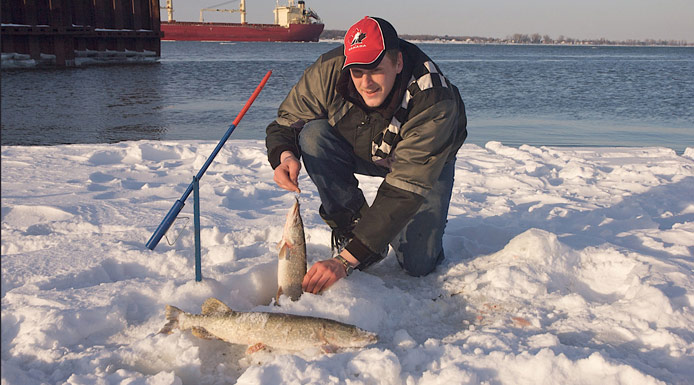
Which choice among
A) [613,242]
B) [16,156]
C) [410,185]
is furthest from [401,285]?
[16,156]

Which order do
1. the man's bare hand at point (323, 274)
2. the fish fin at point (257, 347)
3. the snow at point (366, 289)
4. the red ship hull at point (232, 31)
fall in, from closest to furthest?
the snow at point (366, 289) < the fish fin at point (257, 347) < the man's bare hand at point (323, 274) < the red ship hull at point (232, 31)

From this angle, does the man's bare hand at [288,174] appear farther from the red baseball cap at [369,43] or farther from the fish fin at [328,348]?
the fish fin at [328,348]

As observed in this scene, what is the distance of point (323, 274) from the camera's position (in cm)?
265

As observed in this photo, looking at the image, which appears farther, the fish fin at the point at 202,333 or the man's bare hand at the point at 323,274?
the man's bare hand at the point at 323,274

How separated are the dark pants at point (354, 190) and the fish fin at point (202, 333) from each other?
4.01 feet

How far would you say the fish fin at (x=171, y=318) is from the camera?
96.5 inches

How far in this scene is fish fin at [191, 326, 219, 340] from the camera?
2.42m

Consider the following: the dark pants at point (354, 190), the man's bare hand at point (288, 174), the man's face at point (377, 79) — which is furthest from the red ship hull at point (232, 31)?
the man's face at point (377, 79)

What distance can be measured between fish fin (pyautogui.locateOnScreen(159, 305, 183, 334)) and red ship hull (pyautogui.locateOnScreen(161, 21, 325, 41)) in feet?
228

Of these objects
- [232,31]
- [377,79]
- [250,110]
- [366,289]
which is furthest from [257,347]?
[232,31]

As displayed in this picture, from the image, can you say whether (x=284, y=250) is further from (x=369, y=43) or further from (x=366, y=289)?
(x=369, y=43)

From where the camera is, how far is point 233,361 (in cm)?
239

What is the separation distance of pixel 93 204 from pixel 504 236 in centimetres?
332

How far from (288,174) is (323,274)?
1.99ft
